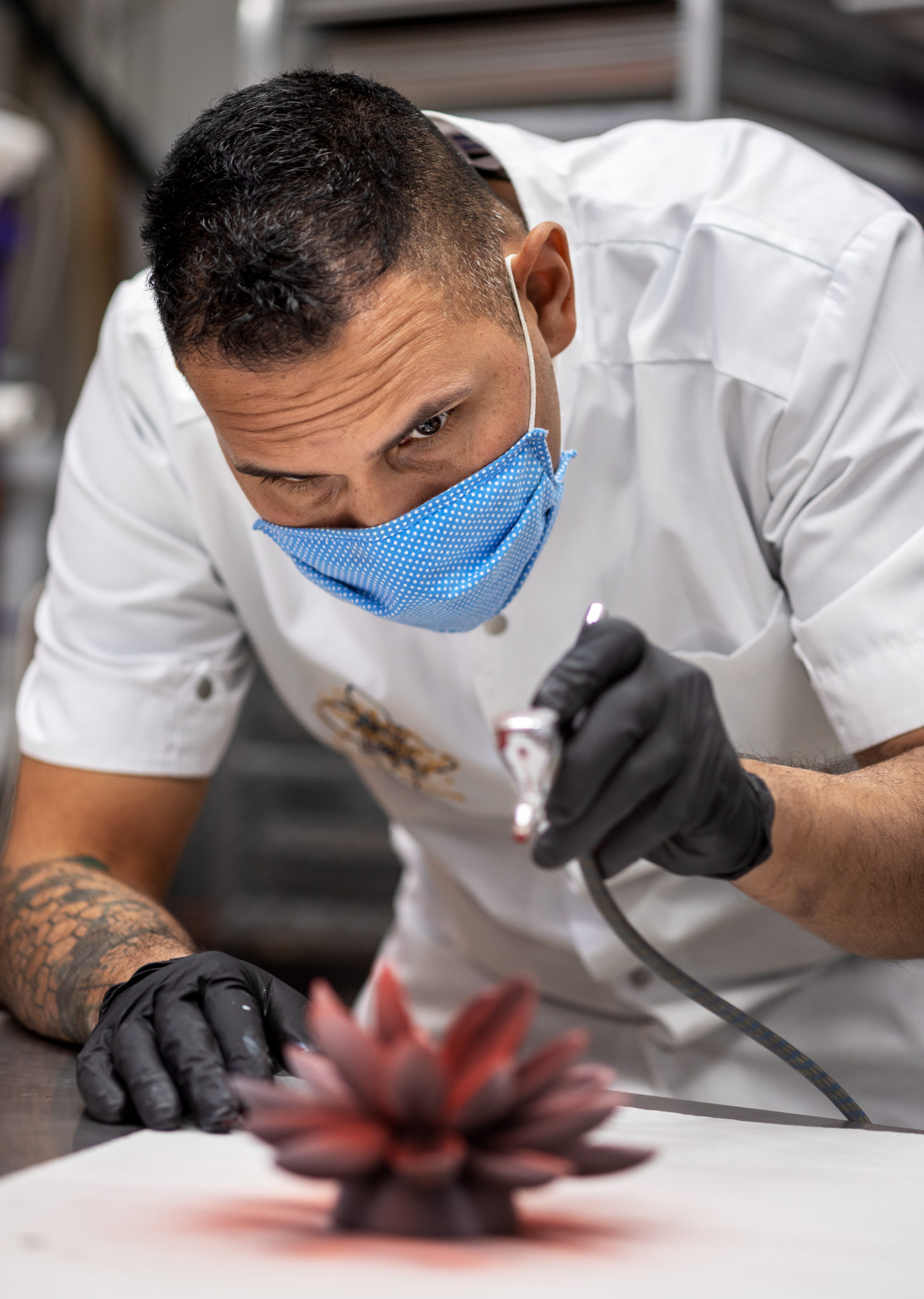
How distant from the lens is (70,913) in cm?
128

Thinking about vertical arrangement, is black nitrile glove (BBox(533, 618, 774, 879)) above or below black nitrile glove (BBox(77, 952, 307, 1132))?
above

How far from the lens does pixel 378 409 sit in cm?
105

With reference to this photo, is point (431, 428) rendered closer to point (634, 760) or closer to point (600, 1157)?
point (634, 760)

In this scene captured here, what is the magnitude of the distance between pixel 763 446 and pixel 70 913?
0.81 meters

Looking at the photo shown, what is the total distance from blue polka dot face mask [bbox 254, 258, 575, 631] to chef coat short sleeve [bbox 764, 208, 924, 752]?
24 cm

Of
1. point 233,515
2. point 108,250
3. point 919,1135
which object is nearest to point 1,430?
point 108,250

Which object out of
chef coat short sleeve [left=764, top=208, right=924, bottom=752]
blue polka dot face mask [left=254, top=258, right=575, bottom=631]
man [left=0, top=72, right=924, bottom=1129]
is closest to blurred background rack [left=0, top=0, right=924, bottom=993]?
man [left=0, top=72, right=924, bottom=1129]

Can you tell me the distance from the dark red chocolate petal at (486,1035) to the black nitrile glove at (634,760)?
7.9 inches

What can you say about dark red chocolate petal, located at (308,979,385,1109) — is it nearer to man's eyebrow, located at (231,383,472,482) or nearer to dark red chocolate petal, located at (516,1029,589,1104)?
dark red chocolate petal, located at (516,1029,589,1104)

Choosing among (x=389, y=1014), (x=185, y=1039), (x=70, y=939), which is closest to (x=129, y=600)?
(x=70, y=939)

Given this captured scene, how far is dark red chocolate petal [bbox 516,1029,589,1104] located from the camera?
2.15 ft

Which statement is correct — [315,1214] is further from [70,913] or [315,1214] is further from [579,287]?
[579,287]

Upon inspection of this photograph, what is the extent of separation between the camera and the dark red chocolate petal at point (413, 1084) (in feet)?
2.01

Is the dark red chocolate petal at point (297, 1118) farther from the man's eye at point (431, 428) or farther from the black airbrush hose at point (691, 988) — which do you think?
the man's eye at point (431, 428)
